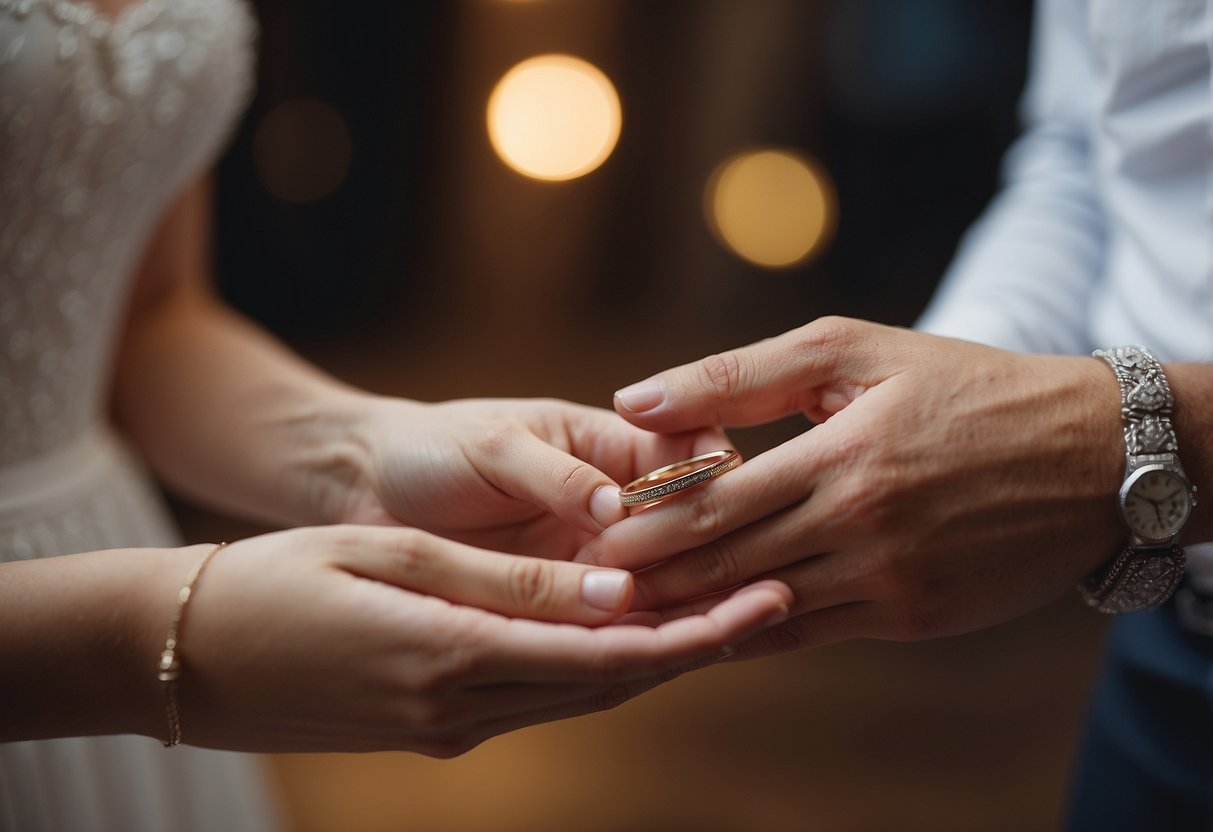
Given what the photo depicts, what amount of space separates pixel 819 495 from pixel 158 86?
0.86 meters

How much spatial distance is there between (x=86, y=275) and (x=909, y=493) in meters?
0.92

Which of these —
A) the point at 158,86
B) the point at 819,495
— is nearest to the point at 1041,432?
the point at 819,495

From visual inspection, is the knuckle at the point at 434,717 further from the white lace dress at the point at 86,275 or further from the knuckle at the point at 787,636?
the white lace dress at the point at 86,275

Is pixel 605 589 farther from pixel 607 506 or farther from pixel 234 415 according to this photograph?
pixel 234 415

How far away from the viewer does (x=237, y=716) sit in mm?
693

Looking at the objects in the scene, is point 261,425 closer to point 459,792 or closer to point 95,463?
point 95,463

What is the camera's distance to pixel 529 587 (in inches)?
27.1

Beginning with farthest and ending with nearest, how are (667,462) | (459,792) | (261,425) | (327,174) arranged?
(327,174)
(459,792)
(261,425)
(667,462)

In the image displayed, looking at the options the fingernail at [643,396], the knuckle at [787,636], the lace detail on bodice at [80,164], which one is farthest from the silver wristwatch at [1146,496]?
the lace detail on bodice at [80,164]

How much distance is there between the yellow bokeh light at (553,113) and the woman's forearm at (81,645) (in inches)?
163

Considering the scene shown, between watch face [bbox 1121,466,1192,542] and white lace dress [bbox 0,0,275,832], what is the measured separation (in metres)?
1.07

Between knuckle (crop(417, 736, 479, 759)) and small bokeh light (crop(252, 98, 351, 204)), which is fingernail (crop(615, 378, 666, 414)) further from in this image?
small bokeh light (crop(252, 98, 351, 204))

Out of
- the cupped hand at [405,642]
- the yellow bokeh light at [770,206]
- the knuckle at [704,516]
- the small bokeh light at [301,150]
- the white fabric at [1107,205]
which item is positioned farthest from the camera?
the yellow bokeh light at [770,206]

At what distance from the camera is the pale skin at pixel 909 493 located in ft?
2.33
